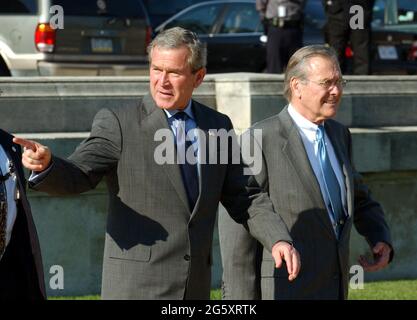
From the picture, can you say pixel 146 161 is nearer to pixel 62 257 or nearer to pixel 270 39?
pixel 62 257

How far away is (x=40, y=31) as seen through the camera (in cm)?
1503

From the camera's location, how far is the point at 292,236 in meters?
5.94

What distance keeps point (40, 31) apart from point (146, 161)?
382 inches

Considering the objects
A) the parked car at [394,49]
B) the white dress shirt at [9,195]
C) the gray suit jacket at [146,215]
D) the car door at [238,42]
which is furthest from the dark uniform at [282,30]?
the white dress shirt at [9,195]

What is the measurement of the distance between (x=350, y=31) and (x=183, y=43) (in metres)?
8.28

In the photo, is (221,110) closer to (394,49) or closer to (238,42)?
(394,49)

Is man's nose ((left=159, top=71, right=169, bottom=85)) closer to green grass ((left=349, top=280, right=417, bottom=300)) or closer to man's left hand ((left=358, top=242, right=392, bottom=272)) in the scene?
man's left hand ((left=358, top=242, right=392, bottom=272))

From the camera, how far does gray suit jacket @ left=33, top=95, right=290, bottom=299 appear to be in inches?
219

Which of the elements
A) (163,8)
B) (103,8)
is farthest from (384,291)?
(163,8)

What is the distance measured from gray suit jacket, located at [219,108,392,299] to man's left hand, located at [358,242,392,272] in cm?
11

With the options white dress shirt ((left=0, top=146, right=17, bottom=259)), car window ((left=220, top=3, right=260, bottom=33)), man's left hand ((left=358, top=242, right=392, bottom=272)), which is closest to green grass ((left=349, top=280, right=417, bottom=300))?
man's left hand ((left=358, top=242, right=392, bottom=272))

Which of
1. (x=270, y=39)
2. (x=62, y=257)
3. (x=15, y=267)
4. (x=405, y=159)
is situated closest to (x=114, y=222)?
(x=15, y=267)

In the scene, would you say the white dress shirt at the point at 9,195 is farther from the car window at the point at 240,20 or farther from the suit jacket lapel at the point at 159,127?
the car window at the point at 240,20

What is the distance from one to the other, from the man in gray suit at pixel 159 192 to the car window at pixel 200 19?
13363 mm
